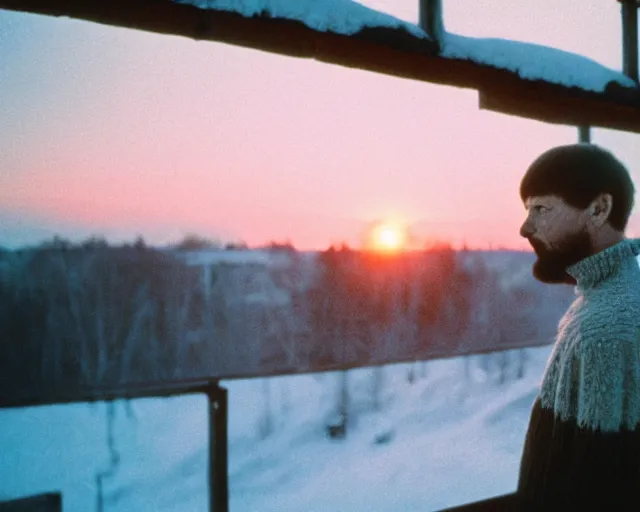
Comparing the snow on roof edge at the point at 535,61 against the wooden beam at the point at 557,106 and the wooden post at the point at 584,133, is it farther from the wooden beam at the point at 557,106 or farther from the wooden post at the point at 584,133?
the wooden post at the point at 584,133

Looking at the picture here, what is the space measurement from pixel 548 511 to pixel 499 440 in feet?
15.8

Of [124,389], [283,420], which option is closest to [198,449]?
[283,420]

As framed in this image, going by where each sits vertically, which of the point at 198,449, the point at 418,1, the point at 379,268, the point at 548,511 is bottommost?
the point at 198,449

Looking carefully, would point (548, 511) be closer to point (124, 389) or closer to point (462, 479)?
point (124, 389)

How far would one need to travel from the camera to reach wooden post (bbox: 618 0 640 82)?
2.14 m

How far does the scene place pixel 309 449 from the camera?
6043 mm

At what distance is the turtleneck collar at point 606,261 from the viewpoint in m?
0.90

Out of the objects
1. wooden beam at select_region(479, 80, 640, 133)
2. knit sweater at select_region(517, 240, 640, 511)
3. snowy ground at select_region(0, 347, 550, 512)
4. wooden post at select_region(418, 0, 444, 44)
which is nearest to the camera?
knit sweater at select_region(517, 240, 640, 511)

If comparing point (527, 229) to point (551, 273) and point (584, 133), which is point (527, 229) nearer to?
point (551, 273)

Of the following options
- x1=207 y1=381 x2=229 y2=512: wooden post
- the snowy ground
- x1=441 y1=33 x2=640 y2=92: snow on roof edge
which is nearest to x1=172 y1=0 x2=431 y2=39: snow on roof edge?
x1=441 y1=33 x2=640 y2=92: snow on roof edge

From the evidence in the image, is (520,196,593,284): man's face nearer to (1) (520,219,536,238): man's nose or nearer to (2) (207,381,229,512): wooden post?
(1) (520,219,536,238): man's nose

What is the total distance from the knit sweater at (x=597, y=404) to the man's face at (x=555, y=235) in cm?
6

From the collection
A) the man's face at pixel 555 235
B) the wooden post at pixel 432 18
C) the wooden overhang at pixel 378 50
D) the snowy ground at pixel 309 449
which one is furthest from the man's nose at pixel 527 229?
the snowy ground at pixel 309 449

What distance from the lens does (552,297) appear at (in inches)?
145
